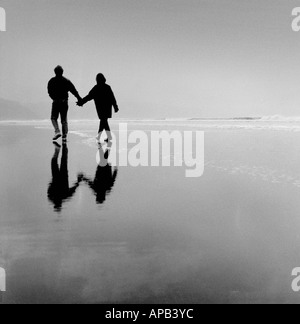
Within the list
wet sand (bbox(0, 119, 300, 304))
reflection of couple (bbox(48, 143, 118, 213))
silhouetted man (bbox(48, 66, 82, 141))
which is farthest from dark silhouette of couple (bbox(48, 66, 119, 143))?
wet sand (bbox(0, 119, 300, 304))

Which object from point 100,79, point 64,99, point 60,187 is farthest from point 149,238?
point 100,79

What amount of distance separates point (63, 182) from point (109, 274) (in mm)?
3943

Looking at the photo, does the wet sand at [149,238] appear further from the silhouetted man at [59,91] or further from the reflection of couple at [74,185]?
the silhouetted man at [59,91]

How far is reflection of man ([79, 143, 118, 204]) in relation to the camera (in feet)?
19.6

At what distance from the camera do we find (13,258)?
3.39m

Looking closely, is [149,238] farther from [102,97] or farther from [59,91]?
[102,97]

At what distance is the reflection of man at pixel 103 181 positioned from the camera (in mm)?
5966

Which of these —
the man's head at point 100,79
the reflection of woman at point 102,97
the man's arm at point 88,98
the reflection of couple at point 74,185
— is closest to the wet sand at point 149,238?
the reflection of couple at point 74,185

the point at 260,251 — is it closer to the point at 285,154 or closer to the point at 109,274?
the point at 109,274

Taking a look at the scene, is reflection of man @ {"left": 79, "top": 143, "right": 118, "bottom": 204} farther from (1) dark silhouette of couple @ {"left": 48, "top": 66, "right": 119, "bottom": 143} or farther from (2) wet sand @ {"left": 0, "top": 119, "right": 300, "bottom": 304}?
(1) dark silhouette of couple @ {"left": 48, "top": 66, "right": 119, "bottom": 143}

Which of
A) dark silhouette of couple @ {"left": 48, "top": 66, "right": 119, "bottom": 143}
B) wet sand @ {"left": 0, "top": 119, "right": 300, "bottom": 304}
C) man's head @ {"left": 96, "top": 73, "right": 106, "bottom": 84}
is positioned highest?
man's head @ {"left": 96, "top": 73, "right": 106, "bottom": 84}

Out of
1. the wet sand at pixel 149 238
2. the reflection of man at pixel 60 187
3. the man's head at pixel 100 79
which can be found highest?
the man's head at pixel 100 79

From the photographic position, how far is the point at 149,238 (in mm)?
3947

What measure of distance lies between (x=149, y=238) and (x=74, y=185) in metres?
2.89
